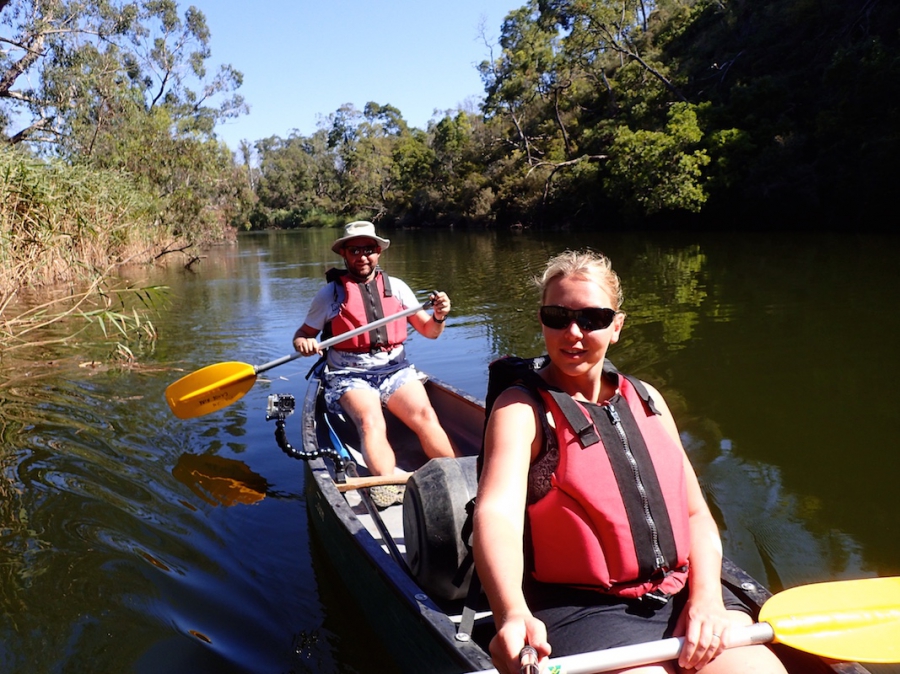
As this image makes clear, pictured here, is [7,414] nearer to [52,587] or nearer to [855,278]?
[52,587]

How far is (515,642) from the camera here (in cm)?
153

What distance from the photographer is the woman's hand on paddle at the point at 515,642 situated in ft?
4.99

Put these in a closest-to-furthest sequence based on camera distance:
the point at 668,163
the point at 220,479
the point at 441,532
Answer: the point at 441,532 < the point at 220,479 < the point at 668,163

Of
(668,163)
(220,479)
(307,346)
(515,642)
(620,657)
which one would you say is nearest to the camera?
(515,642)

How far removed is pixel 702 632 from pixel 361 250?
3.25 meters

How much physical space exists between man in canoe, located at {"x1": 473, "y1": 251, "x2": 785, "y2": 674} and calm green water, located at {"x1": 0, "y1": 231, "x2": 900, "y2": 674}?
4.85ft

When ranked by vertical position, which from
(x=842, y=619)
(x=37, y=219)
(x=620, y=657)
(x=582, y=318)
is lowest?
(x=842, y=619)

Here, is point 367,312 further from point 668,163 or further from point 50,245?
point 668,163

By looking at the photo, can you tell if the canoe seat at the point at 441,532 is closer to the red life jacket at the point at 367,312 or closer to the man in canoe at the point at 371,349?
the man in canoe at the point at 371,349

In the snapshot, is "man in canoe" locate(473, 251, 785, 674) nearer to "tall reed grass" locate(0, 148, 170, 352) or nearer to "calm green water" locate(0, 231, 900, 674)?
"calm green water" locate(0, 231, 900, 674)

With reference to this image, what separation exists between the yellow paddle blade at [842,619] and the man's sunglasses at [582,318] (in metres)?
0.84

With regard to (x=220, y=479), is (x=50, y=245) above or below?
above

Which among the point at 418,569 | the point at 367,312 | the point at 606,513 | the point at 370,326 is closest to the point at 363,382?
the point at 370,326

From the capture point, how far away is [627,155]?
2256 centimetres
